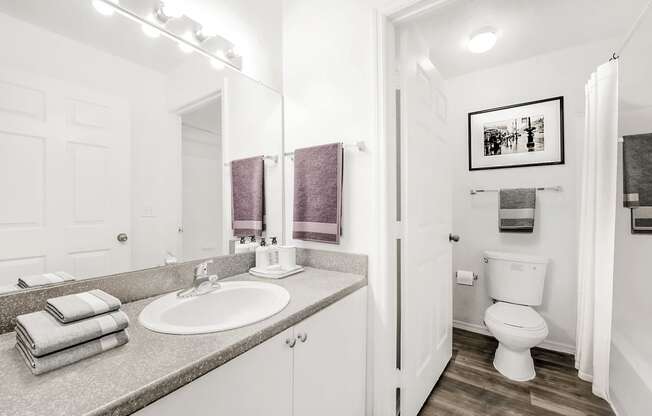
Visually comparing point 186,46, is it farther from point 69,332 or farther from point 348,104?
point 69,332

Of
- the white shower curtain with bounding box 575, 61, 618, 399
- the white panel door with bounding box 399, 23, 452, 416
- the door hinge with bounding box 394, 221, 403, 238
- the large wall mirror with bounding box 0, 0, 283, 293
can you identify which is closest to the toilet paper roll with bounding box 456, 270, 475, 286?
the white panel door with bounding box 399, 23, 452, 416

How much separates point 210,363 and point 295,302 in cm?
37

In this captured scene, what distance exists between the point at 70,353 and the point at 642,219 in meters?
2.59

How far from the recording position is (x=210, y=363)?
59 cm

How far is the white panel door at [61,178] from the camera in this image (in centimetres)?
74

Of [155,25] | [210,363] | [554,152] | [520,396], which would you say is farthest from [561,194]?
[155,25]

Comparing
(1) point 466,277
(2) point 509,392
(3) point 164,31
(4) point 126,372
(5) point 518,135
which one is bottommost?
(2) point 509,392

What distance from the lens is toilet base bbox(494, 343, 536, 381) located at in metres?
1.75

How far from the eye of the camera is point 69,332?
56cm

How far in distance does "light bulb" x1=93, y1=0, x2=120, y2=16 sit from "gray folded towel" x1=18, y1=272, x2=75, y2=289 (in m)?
0.85

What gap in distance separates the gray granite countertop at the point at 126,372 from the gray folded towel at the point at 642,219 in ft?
6.88

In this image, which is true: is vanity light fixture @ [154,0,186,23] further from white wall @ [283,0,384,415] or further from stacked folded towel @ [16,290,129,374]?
stacked folded towel @ [16,290,129,374]

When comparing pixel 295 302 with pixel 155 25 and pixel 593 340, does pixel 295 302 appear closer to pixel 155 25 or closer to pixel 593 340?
pixel 155 25

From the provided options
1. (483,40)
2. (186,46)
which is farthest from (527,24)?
(186,46)
